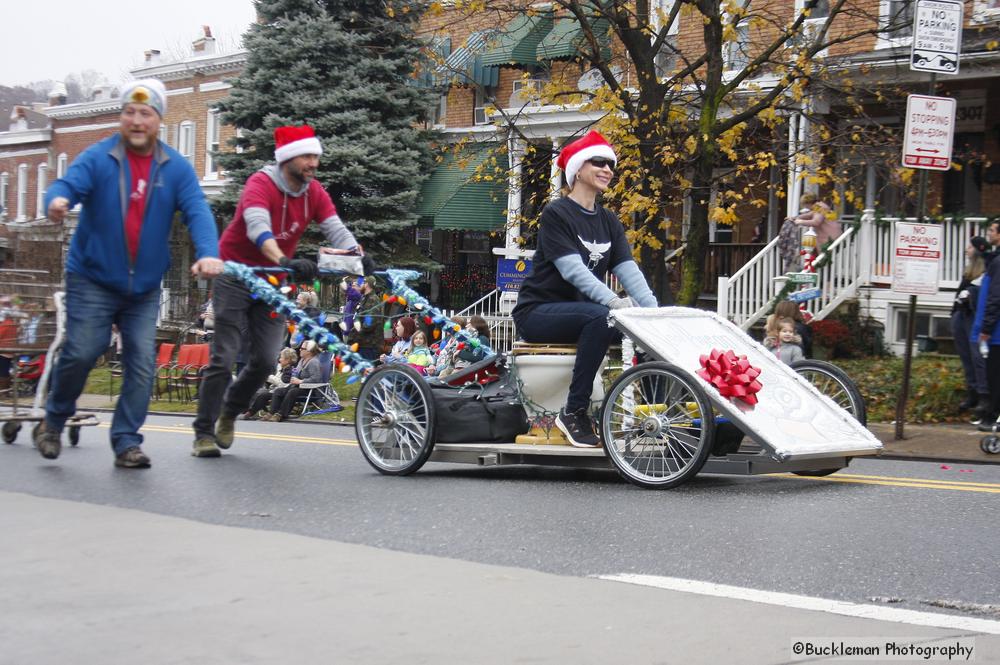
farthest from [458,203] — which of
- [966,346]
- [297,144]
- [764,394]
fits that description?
[764,394]

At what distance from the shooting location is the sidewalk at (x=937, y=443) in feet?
36.8

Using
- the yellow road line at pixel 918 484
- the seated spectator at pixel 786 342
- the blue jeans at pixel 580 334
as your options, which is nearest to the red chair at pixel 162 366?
the seated spectator at pixel 786 342

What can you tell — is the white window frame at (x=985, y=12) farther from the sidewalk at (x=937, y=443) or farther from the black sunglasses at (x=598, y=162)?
the black sunglasses at (x=598, y=162)

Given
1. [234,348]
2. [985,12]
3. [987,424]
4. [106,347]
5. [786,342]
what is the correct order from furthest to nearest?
[985,12], [987,424], [786,342], [234,348], [106,347]

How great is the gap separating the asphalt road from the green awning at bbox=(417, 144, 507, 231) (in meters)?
21.0

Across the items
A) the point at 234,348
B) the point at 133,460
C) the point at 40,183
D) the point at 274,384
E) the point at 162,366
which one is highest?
the point at 40,183

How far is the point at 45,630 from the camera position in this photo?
423cm

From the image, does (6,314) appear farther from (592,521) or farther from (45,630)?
(45,630)

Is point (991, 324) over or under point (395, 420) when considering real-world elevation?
over

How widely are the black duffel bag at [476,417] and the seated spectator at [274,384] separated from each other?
10637 mm

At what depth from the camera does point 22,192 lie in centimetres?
5372

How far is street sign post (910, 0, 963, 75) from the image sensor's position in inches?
480

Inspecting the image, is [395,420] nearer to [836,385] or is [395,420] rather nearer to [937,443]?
[836,385]

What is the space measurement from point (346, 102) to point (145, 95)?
22.0 m
